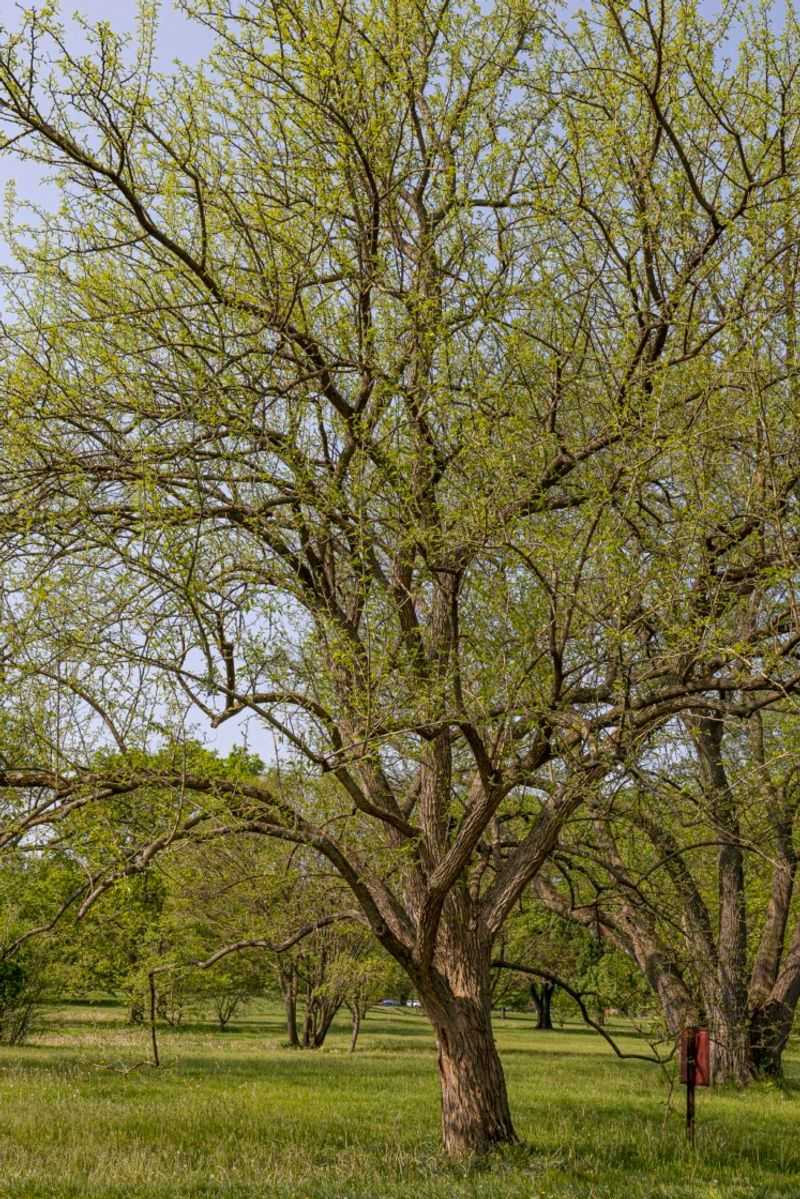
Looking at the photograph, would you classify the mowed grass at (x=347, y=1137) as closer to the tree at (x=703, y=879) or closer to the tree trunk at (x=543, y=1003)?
the tree at (x=703, y=879)

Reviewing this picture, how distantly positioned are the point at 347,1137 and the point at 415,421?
758 centimetres

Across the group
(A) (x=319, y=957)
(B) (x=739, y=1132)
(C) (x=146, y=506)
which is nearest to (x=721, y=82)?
(C) (x=146, y=506)

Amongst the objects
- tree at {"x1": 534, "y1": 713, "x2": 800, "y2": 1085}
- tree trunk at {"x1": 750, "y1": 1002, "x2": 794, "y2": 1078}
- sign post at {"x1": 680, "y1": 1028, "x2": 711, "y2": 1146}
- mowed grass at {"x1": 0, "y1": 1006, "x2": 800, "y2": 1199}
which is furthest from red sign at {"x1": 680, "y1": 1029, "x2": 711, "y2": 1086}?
tree trunk at {"x1": 750, "y1": 1002, "x2": 794, "y2": 1078}

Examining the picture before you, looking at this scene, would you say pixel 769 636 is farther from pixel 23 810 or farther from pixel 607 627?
pixel 23 810

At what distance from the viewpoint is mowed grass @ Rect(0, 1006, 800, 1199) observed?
728cm

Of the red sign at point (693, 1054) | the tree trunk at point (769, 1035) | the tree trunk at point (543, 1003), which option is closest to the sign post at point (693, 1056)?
the red sign at point (693, 1054)

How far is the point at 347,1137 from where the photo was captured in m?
10.4

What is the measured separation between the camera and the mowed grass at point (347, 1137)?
7277mm

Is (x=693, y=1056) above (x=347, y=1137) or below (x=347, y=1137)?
above

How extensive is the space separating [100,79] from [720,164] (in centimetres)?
508

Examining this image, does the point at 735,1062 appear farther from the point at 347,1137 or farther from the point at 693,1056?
the point at 693,1056

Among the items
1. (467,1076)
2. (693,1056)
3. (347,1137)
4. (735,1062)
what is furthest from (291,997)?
(693,1056)

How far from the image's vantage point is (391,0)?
25.2 feet

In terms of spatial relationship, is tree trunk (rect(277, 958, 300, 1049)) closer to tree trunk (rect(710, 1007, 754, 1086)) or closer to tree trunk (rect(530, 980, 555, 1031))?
tree trunk (rect(710, 1007, 754, 1086))
